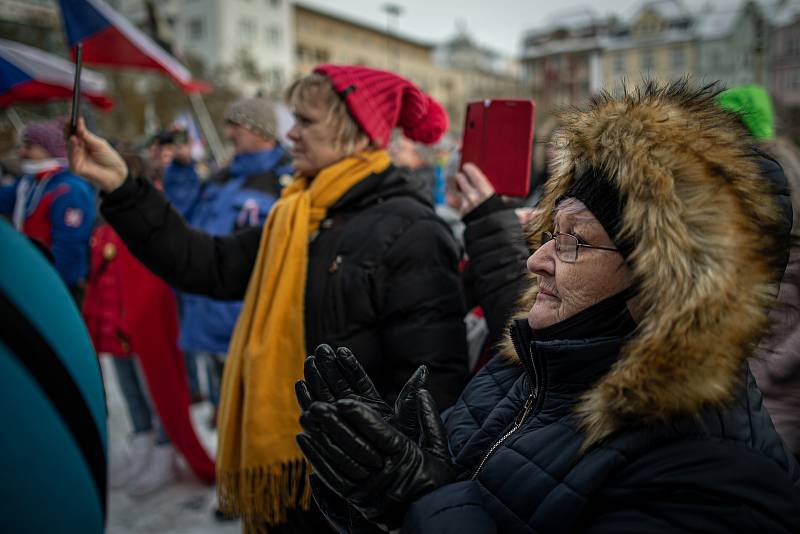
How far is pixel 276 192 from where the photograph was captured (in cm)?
371

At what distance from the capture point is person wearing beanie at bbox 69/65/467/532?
6.34 ft

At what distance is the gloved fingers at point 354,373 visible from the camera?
131cm

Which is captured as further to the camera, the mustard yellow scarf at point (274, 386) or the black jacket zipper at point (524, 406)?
the mustard yellow scarf at point (274, 386)

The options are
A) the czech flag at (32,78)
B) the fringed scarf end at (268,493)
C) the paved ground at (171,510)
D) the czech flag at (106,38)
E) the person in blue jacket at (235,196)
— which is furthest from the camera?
the czech flag at (32,78)

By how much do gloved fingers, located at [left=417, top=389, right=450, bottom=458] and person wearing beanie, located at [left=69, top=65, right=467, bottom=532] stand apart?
0.63 m

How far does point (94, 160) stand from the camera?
76.5 inches

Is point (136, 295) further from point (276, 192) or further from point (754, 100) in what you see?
point (754, 100)

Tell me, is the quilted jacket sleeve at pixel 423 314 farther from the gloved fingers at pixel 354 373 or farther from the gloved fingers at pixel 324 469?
the gloved fingers at pixel 324 469

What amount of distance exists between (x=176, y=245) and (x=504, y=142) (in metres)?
1.19

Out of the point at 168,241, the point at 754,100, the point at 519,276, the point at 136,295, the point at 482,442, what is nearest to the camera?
the point at 482,442

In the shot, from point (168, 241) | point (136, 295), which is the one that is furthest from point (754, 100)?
point (136, 295)

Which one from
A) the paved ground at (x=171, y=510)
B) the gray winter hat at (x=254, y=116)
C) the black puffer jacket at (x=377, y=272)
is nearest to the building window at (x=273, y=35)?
the gray winter hat at (x=254, y=116)

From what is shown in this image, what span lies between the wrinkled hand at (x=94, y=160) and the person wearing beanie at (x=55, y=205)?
1.97 metres

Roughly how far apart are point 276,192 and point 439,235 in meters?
1.93
